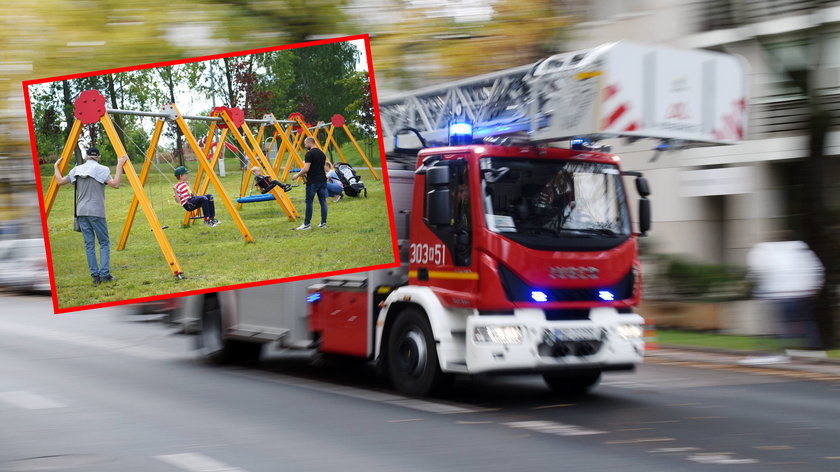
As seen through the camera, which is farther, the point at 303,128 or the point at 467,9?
the point at 467,9

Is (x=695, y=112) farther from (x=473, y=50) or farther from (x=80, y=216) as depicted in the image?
(x=80, y=216)

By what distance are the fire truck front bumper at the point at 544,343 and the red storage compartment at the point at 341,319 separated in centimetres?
151

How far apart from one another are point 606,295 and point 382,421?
2.37m

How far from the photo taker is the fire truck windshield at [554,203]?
28.7 feet

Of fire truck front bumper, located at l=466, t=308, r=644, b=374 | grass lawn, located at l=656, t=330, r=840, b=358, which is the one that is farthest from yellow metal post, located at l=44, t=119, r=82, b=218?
grass lawn, located at l=656, t=330, r=840, b=358

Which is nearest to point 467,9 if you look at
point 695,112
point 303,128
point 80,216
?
point 695,112

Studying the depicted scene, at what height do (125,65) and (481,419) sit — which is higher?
(125,65)

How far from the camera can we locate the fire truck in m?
8.39

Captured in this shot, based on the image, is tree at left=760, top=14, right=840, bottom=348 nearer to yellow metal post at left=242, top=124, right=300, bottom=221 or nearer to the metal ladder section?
the metal ladder section

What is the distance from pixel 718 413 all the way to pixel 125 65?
563cm

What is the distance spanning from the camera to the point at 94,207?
671 centimetres

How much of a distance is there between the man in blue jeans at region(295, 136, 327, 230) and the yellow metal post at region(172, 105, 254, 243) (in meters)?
0.44

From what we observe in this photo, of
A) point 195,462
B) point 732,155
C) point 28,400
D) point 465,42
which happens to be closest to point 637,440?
point 195,462

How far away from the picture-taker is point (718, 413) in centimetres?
870
